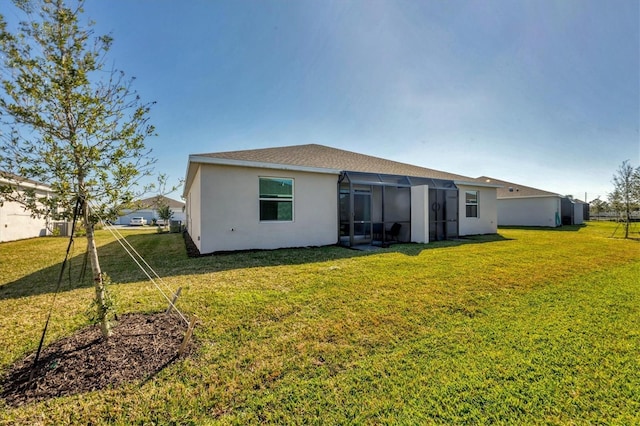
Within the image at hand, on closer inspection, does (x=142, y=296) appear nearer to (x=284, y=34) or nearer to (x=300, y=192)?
(x=300, y=192)

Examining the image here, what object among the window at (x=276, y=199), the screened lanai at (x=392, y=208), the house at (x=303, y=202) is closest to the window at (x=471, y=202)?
the house at (x=303, y=202)

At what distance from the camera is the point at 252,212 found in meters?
8.83

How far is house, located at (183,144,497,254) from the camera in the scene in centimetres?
841

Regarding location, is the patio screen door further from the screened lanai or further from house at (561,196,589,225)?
house at (561,196,589,225)

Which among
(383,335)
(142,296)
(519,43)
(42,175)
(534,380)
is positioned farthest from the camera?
(519,43)

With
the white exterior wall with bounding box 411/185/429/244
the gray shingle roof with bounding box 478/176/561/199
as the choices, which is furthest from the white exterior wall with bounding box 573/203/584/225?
the white exterior wall with bounding box 411/185/429/244

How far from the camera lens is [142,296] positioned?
14.9ft

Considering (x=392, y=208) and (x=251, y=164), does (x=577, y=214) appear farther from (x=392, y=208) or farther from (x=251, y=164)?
(x=251, y=164)

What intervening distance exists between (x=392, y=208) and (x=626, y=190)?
1475cm

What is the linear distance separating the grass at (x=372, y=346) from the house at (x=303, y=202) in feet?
9.16

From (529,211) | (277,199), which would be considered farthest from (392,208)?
(529,211)

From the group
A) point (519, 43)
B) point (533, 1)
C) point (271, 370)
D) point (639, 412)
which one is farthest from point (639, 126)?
point (271, 370)

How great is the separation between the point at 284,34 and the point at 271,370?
1047cm

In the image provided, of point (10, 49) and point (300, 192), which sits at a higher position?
point (10, 49)
